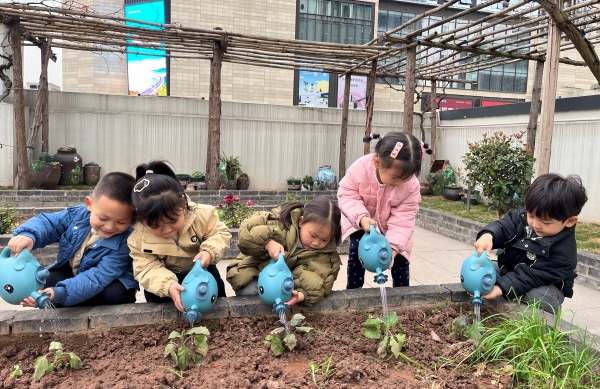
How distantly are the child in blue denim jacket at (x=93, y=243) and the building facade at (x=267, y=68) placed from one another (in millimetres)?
19086

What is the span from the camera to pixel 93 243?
2.20 metres

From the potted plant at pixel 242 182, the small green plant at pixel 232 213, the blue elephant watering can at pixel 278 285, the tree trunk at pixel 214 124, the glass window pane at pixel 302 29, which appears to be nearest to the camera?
the blue elephant watering can at pixel 278 285

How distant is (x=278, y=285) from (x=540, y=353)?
44.6 inches

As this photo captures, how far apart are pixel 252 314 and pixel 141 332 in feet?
1.75

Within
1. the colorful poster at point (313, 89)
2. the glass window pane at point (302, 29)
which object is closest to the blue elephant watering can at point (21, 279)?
the colorful poster at point (313, 89)

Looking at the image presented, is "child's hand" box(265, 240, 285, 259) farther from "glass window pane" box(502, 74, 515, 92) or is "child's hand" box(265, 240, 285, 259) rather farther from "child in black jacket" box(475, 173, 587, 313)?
"glass window pane" box(502, 74, 515, 92)

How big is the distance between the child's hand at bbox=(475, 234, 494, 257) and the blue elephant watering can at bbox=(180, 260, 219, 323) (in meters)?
1.40

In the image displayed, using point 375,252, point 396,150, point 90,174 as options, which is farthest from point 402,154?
point 90,174

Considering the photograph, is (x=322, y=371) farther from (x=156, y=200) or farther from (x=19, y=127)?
(x=19, y=127)

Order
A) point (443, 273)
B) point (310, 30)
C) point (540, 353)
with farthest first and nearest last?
point (310, 30) < point (443, 273) < point (540, 353)

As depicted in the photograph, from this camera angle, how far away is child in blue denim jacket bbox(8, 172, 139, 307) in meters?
2.02

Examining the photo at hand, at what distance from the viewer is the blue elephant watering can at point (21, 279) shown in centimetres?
180

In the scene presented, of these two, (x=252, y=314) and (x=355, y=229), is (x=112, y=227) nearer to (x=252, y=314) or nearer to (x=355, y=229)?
(x=252, y=314)

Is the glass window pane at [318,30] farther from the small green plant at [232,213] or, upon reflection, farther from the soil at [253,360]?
the soil at [253,360]
